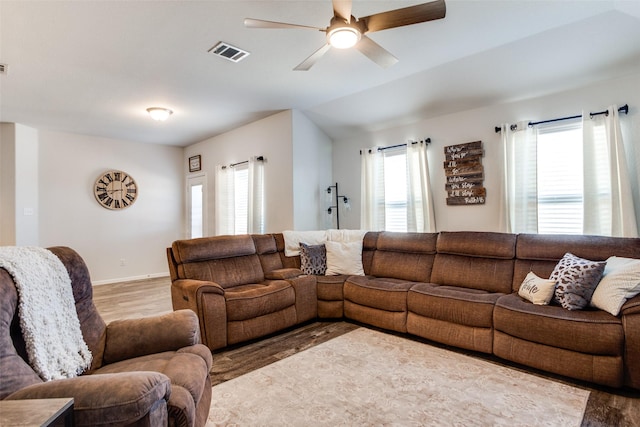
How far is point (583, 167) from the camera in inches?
124

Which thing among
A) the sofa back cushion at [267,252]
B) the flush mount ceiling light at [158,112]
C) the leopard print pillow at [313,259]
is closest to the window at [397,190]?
the leopard print pillow at [313,259]

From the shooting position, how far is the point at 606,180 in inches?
120

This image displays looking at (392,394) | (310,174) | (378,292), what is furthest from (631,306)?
(310,174)

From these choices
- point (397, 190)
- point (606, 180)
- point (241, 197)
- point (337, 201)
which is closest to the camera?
point (606, 180)

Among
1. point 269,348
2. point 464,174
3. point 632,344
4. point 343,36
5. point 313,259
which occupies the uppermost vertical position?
point 343,36

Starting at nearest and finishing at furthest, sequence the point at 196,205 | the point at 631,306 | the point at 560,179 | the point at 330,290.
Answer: the point at 631,306 < the point at 560,179 < the point at 330,290 < the point at 196,205

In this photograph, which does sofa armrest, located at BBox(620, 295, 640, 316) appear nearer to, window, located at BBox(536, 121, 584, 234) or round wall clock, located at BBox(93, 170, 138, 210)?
window, located at BBox(536, 121, 584, 234)

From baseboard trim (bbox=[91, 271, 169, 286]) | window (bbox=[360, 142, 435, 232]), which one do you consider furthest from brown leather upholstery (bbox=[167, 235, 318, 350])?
baseboard trim (bbox=[91, 271, 169, 286])

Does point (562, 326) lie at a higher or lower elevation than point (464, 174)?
lower

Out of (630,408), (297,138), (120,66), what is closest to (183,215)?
(297,138)

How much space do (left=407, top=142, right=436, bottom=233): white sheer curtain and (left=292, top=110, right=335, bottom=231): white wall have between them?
55.4 inches

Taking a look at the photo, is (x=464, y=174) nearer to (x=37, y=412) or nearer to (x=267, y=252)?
(x=267, y=252)

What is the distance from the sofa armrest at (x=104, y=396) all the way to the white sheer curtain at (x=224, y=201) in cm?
477

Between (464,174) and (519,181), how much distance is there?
62 cm
